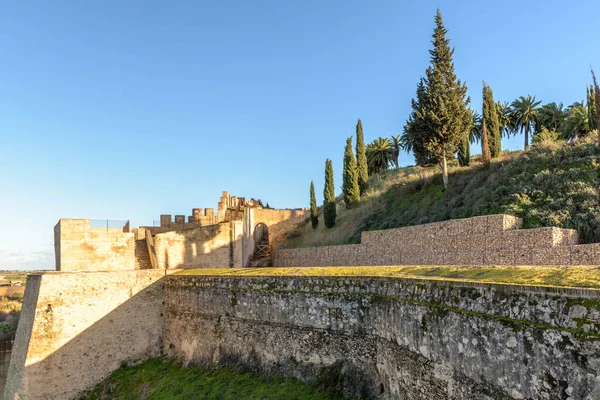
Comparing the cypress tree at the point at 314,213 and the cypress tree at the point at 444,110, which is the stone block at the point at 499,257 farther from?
the cypress tree at the point at 314,213

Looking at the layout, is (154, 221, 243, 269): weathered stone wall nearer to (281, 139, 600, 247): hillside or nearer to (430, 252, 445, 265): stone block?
(281, 139, 600, 247): hillside

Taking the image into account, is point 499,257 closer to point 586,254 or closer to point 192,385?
point 586,254

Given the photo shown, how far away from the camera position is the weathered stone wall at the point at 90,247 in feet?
57.8

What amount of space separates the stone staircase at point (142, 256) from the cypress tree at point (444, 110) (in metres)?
17.8

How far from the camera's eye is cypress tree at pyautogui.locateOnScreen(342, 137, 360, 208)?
33781 mm

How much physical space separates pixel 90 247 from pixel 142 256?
3580mm

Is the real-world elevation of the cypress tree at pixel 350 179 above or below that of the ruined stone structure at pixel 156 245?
above

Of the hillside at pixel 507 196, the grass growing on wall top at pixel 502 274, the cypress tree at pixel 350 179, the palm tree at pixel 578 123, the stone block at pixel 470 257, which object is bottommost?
the stone block at pixel 470 257

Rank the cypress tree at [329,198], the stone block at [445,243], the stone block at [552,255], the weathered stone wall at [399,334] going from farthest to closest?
Answer: the cypress tree at [329,198]
the stone block at [445,243]
the stone block at [552,255]
the weathered stone wall at [399,334]

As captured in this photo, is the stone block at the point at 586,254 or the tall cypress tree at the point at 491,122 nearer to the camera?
the stone block at the point at 586,254

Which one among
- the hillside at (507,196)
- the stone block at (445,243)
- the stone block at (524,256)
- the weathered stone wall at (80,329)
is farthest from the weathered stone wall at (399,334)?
the hillside at (507,196)

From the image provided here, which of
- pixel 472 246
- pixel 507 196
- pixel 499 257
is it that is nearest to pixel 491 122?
pixel 507 196

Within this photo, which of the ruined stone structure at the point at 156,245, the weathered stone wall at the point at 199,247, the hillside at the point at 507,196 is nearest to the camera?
the hillside at the point at 507,196

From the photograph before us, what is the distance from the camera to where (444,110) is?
25.5 m
